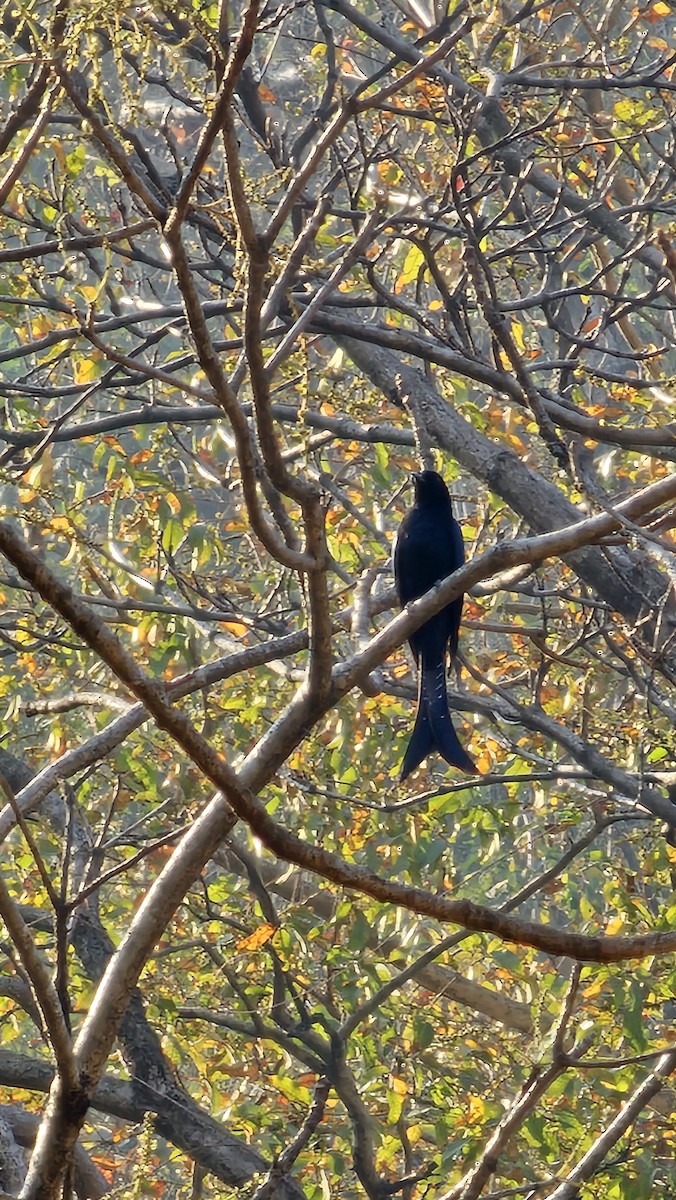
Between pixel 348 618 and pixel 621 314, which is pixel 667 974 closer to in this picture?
pixel 348 618

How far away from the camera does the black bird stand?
3.93 metres

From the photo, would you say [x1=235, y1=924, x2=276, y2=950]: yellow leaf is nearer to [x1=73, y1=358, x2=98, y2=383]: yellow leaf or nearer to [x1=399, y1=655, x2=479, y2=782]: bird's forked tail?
[x1=399, y1=655, x2=479, y2=782]: bird's forked tail

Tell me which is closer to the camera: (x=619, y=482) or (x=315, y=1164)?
(x=315, y=1164)

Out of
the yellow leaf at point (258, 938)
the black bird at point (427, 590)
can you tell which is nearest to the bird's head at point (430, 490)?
the black bird at point (427, 590)

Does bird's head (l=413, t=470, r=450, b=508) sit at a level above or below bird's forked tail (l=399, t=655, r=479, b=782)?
above

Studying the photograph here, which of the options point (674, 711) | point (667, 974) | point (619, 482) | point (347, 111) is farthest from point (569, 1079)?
point (619, 482)

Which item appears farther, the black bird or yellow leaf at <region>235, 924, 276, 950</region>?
yellow leaf at <region>235, 924, 276, 950</region>

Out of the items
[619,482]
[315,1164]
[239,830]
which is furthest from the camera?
[619,482]

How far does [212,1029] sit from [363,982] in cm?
75

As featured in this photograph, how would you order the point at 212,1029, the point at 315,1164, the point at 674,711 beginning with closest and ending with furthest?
the point at 674,711
the point at 315,1164
the point at 212,1029

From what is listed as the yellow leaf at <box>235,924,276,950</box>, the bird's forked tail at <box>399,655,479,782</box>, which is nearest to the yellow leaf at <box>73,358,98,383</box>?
the bird's forked tail at <box>399,655,479,782</box>

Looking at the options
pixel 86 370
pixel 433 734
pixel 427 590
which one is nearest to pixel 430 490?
pixel 427 590

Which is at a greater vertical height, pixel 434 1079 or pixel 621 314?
pixel 621 314

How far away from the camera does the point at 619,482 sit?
29.2 feet
